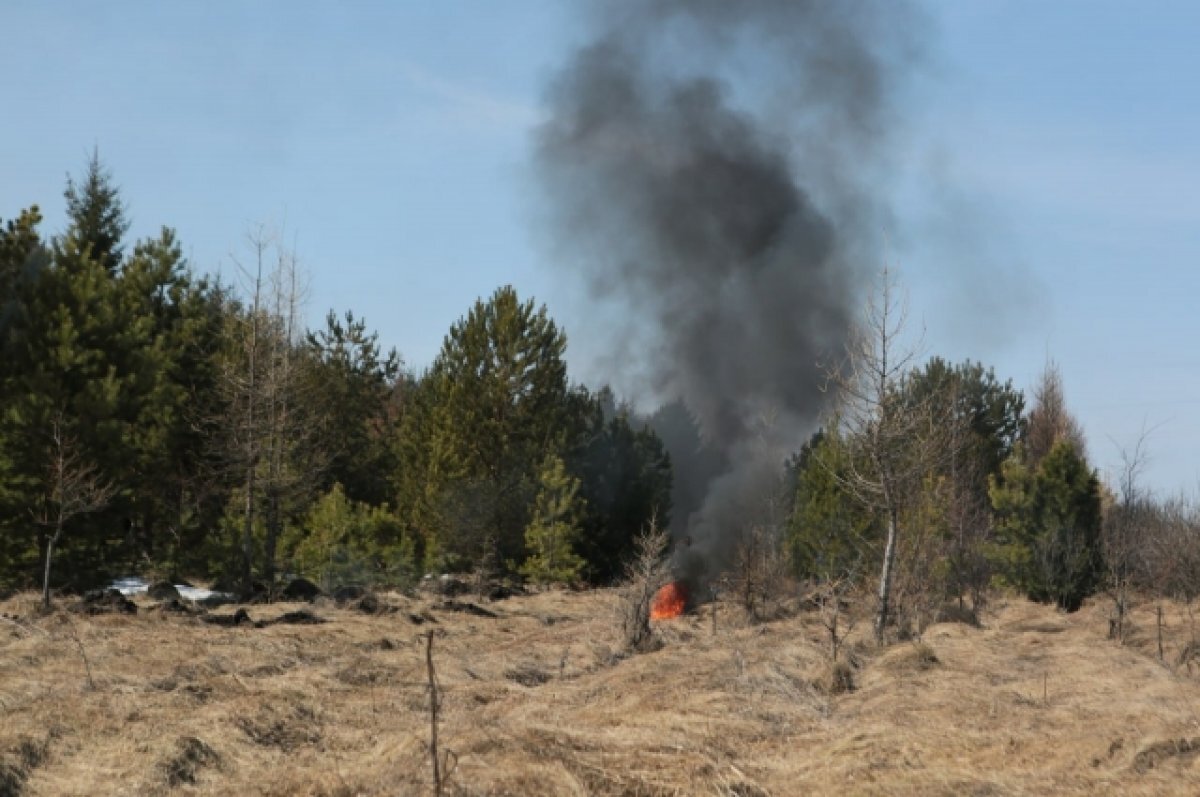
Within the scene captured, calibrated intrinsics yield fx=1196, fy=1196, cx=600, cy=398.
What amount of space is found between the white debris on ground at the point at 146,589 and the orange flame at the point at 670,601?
1017 cm

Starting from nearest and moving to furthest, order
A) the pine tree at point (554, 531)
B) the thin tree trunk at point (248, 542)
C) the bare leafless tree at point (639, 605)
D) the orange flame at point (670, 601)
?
the bare leafless tree at point (639, 605) < the thin tree trunk at point (248, 542) < the orange flame at point (670, 601) < the pine tree at point (554, 531)

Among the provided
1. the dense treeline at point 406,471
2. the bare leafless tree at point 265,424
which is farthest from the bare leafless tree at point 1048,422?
the bare leafless tree at point 265,424

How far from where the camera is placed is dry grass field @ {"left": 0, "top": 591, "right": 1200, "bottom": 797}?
8203 mm

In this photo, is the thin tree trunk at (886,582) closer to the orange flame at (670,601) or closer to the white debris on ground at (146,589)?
the orange flame at (670,601)

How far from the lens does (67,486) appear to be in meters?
23.2

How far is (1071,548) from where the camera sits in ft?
109

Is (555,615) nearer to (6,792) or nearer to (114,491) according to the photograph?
(114,491)

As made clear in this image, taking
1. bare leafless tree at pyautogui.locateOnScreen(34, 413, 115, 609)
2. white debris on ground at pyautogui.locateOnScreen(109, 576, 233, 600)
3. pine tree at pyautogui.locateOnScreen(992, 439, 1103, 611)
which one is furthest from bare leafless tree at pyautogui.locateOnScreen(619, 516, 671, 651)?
pine tree at pyautogui.locateOnScreen(992, 439, 1103, 611)

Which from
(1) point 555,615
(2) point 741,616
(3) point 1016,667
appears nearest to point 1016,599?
(2) point 741,616

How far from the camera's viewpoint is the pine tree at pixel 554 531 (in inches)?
1389

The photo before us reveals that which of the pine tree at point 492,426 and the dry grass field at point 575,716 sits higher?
the pine tree at point 492,426

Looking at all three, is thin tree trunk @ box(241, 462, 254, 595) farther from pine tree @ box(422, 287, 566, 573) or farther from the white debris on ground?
pine tree @ box(422, 287, 566, 573)

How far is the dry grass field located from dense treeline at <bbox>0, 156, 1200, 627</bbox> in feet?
15.4

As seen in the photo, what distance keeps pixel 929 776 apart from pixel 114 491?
72.1ft
